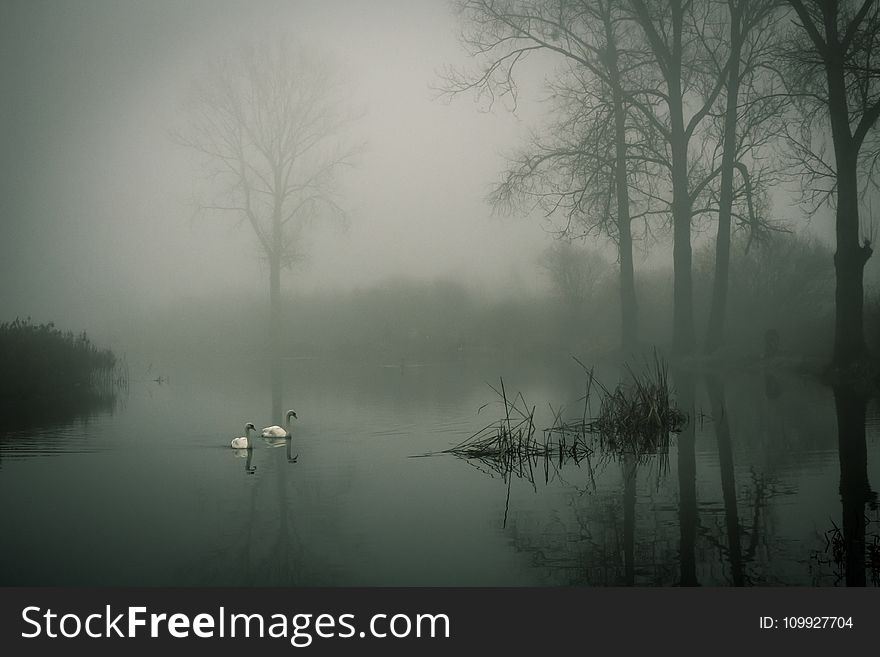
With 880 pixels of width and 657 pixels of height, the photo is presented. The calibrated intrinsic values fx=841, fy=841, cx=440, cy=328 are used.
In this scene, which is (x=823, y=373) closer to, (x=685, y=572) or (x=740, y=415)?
(x=740, y=415)

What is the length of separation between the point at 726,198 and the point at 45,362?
10039 millimetres

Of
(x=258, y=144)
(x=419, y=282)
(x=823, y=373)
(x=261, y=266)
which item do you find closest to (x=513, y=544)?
(x=823, y=373)

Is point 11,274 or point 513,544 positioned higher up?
point 11,274

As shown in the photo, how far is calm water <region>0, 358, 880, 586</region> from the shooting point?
324 cm

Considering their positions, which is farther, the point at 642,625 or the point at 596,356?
the point at 596,356

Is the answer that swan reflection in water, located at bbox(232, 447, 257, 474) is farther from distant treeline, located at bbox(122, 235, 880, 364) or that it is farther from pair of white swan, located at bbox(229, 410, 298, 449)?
distant treeline, located at bbox(122, 235, 880, 364)

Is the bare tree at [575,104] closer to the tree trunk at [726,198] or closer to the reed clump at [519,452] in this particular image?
the tree trunk at [726,198]

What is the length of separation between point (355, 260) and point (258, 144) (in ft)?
12.2

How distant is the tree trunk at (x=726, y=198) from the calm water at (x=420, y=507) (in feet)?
17.2

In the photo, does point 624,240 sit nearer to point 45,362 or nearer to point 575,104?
point 575,104

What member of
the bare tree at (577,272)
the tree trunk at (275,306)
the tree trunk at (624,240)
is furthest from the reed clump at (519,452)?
the tree trunk at (275,306)

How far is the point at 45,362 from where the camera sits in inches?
427

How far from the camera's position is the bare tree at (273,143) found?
15828mm

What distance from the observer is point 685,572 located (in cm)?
306
